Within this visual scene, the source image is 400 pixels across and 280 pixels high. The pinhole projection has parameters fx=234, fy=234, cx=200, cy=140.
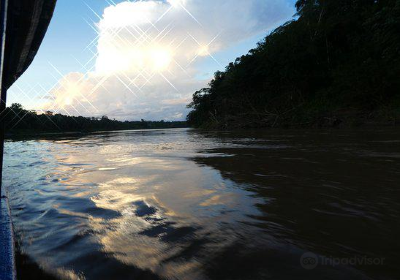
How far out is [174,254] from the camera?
1239mm

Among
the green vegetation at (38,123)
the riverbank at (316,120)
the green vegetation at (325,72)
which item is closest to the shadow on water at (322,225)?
the riverbank at (316,120)

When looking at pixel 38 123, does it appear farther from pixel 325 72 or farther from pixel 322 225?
pixel 322 225

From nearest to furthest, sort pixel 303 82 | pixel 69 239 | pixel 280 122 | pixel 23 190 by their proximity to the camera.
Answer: pixel 69 239, pixel 23 190, pixel 280 122, pixel 303 82

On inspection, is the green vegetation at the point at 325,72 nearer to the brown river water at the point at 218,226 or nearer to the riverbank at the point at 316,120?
the riverbank at the point at 316,120

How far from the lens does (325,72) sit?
2402cm

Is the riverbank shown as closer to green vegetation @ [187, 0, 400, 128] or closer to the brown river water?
green vegetation @ [187, 0, 400, 128]

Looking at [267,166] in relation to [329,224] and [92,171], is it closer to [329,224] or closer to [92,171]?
[329,224]

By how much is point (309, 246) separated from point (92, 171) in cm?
355

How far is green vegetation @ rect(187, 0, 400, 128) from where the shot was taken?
49.3 feet

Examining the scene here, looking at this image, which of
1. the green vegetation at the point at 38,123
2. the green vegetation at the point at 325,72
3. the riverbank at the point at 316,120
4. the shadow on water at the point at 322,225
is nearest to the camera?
the shadow on water at the point at 322,225

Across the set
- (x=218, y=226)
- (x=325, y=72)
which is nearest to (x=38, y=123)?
(x=325, y=72)

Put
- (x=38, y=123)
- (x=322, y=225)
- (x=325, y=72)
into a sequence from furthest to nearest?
(x=38, y=123) → (x=325, y=72) → (x=322, y=225)

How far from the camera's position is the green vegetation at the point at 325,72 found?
15.0 metres

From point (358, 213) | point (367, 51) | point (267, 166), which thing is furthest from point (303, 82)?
point (358, 213)
